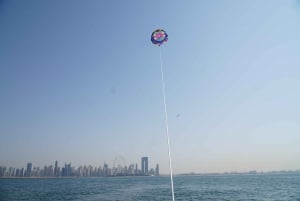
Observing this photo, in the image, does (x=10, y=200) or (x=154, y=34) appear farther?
(x=10, y=200)

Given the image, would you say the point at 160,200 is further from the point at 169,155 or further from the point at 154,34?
the point at 154,34

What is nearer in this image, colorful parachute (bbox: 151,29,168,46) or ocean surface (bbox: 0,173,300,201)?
colorful parachute (bbox: 151,29,168,46)

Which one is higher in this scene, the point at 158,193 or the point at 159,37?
the point at 159,37

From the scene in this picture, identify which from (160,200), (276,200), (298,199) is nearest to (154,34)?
(160,200)

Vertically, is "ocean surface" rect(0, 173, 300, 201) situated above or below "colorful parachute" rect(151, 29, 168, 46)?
below

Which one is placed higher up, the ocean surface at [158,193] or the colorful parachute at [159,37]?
the colorful parachute at [159,37]

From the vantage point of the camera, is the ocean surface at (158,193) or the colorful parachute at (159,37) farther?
the ocean surface at (158,193)

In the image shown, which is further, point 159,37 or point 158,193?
point 158,193

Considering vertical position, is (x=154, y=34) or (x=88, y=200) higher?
(x=154, y=34)
